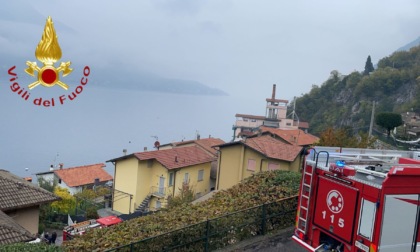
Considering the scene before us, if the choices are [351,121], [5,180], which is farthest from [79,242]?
[351,121]

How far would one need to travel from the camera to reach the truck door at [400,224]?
689cm

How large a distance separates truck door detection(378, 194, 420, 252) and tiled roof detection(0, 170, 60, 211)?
1267 cm

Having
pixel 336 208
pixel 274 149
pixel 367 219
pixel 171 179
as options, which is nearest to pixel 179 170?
pixel 171 179

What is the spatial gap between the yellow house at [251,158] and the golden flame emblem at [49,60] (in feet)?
83.1

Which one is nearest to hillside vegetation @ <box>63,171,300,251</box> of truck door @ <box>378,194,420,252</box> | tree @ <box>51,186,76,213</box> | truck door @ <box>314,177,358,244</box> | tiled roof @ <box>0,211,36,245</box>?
truck door @ <box>314,177,358,244</box>

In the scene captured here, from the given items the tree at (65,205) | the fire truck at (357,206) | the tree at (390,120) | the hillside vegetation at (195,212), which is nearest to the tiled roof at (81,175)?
the tree at (65,205)

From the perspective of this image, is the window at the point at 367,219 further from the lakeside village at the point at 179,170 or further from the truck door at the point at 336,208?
the lakeside village at the point at 179,170

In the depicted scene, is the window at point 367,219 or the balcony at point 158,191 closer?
the window at point 367,219

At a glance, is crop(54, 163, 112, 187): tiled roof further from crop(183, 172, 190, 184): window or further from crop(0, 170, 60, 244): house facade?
crop(0, 170, 60, 244): house facade

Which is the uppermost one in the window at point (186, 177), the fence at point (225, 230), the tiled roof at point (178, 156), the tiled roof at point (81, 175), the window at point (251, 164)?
the fence at point (225, 230)

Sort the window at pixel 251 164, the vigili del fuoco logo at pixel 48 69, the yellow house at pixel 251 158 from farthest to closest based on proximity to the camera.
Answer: the window at pixel 251 164, the yellow house at pixel 251 158, the vigili del fuoco logo at pixel 48 69

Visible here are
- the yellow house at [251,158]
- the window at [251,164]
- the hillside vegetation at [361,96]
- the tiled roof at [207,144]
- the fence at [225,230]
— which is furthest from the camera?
the hillside vegetation at [361,96]

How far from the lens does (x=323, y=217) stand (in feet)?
25.9

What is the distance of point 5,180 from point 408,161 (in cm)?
1452
